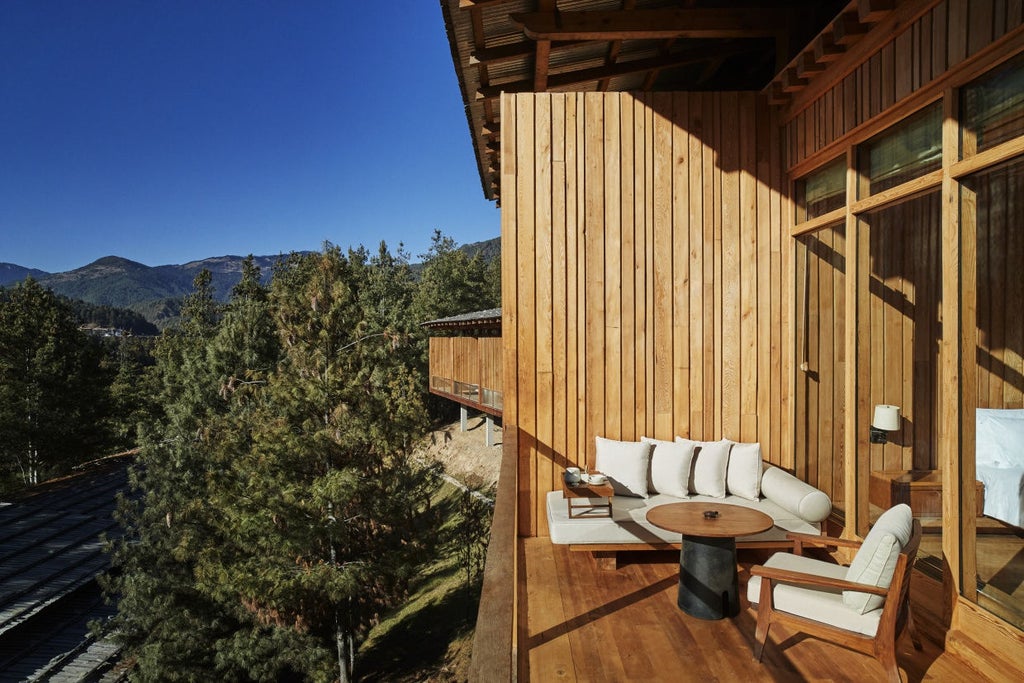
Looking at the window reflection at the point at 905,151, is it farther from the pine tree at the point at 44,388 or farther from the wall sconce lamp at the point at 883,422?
the pine tree at the point at 44,388

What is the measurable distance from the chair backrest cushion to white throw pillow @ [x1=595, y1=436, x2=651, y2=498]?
1863 millimetres

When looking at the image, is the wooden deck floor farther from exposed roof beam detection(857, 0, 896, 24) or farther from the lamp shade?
exposed roof beam detection(857, 0, 896, 24)

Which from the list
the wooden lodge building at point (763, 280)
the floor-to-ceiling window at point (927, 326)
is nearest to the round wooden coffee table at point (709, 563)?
the wooden lodge building at point (763, 280)

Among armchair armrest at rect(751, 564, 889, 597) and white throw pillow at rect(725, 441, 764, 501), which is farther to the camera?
white throw pillow at rect(725, 441, 764, 501)

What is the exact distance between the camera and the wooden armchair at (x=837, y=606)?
2479mm

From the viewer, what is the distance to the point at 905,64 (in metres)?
3.11

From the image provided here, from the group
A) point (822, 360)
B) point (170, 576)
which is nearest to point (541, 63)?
point (822, 360)

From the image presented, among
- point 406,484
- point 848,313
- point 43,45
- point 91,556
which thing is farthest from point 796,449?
point 43,45

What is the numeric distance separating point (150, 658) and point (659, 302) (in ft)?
41.5

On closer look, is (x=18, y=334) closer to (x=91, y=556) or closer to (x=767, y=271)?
(x=91, y=556)

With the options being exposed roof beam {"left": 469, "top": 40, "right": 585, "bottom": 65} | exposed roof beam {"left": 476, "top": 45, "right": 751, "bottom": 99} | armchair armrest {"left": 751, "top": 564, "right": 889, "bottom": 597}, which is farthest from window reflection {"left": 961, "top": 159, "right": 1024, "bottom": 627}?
exposed roof beam {"left": 476, "top": 45, "right": 751, "bottom": 99}

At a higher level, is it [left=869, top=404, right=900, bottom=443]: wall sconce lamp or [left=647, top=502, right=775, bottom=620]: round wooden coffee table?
[left=869, top=404, right=900, bottom=443]: wall sconce lamp

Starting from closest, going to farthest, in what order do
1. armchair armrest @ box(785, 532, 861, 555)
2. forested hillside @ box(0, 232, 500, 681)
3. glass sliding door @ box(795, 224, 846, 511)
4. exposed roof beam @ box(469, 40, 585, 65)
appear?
armchair armrest @ box(785, 532, 861, 555), glass sliding door @ box(795, 224, 846, 511), exposed roof beam @ box(469, 40, 585, 65), forested hillside @ box(0, 232, 500, 681)

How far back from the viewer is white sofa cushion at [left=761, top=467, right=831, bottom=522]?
12.9 ft
